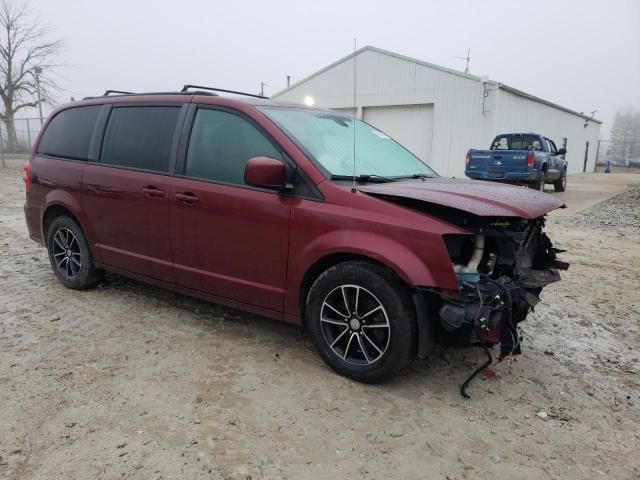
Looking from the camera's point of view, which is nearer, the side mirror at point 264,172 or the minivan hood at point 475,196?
the minivan hood at point 475,196

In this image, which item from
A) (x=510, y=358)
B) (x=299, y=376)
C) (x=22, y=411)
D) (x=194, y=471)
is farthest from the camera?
(x=510, y=358)

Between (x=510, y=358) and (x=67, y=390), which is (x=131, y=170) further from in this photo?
(x=510, y=358)

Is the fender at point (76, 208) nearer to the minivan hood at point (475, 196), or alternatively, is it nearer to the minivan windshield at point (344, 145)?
the minivan windshield at point (344, 145)

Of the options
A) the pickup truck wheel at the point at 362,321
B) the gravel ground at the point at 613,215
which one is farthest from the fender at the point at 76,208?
Answer: the gravel ground at the point at 613,215

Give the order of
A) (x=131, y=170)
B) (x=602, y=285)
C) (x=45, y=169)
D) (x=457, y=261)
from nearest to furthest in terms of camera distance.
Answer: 1. (x=457, y=261)
2. (x=131, y=170)
3. (x=45, y=169)
4. (x=602, y=285)

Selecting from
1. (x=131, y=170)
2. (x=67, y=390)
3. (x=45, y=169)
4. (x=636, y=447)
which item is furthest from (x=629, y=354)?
(x=45, y=169)

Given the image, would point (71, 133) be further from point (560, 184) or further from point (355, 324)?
point (560, 184)

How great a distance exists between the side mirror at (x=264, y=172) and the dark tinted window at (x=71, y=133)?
2.23 metres

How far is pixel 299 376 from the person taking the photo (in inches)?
126

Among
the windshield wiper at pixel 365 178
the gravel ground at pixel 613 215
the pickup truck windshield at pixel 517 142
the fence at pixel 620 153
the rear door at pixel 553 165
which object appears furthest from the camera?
the fence at pixel 620 153

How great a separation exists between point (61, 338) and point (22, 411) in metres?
1.03

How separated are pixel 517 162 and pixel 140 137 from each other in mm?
11162

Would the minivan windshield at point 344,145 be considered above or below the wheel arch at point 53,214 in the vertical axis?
above

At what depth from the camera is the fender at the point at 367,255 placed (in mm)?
2752
